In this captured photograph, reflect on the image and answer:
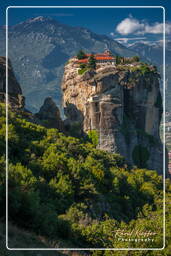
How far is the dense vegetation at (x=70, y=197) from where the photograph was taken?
446 inches

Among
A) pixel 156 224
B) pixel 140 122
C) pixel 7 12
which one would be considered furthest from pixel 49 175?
pixel 140 122

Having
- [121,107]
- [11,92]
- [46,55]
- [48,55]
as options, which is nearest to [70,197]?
[11,92]

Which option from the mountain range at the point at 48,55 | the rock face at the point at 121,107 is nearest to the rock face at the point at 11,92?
the mountain range at the point at 48,55

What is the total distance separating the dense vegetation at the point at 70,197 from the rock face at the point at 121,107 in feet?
64.7

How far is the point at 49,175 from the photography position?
55.4ft

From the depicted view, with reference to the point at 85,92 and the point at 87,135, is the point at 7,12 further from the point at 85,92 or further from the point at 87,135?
the point at 85,92

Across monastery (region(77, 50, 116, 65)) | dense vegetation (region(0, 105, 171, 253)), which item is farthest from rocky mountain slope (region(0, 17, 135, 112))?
dense vegetation (region(0, 105, 171, 253))

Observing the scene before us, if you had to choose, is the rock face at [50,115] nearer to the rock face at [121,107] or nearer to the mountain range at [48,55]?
the mountain range at [48,55]

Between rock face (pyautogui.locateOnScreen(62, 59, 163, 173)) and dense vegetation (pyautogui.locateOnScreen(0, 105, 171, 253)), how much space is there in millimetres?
19729

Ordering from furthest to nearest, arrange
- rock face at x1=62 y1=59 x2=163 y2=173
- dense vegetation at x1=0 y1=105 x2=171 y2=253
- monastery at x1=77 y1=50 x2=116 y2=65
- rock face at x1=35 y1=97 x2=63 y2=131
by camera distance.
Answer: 1. monastery at x1=77 y1=50 x2=116 y2=65
2. rock face at x1=62 y1=59 x2=163 y2=173
3. rock face at x1=35 y1=97 x2=63 y2=131
4. dense vegetation at x1=0 y1=105 x2=171 y2=253

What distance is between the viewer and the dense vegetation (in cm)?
1134

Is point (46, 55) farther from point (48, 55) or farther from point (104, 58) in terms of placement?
point (104, 58)

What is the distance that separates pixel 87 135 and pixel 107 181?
79.0 feet

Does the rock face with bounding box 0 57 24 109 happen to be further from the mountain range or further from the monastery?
the monastery
